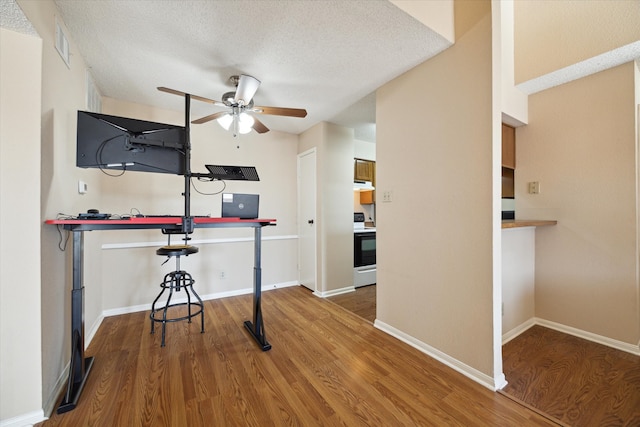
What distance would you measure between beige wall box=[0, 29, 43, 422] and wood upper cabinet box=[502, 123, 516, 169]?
148 inches

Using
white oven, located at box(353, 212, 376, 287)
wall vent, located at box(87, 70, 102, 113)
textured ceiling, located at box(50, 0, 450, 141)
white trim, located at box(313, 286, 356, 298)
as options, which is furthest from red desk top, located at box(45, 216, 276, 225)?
white oven, located at box(353, 212, 376, 287)

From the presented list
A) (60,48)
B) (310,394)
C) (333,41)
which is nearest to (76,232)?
(60,48)

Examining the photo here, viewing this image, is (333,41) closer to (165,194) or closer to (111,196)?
(165,194)

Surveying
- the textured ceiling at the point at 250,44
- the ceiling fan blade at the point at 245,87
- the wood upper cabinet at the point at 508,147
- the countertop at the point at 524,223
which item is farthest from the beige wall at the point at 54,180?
the wood upper cabinet at the point at 508,147

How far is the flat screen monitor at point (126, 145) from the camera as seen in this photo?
4.91 ft

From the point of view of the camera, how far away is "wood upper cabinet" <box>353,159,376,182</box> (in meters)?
4.23

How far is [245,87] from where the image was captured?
2.18 m

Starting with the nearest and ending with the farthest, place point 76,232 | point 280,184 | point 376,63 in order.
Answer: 1. point 76,232
2. point 376,63
3. point 280,184

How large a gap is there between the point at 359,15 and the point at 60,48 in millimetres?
1915

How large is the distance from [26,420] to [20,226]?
3.35 feet

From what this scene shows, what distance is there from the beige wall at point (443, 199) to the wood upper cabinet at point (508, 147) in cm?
126

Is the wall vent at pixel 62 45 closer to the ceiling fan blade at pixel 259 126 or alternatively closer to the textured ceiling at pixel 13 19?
the textured ceiling at pixel 13 19

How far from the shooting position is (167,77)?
234 centimetres

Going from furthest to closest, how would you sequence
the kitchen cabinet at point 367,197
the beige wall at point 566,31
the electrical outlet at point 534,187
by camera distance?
1. the kitchen cabinet at point 367,197
2. the electrical outlet at point 534,187
3. the beige wall at point 566,31
